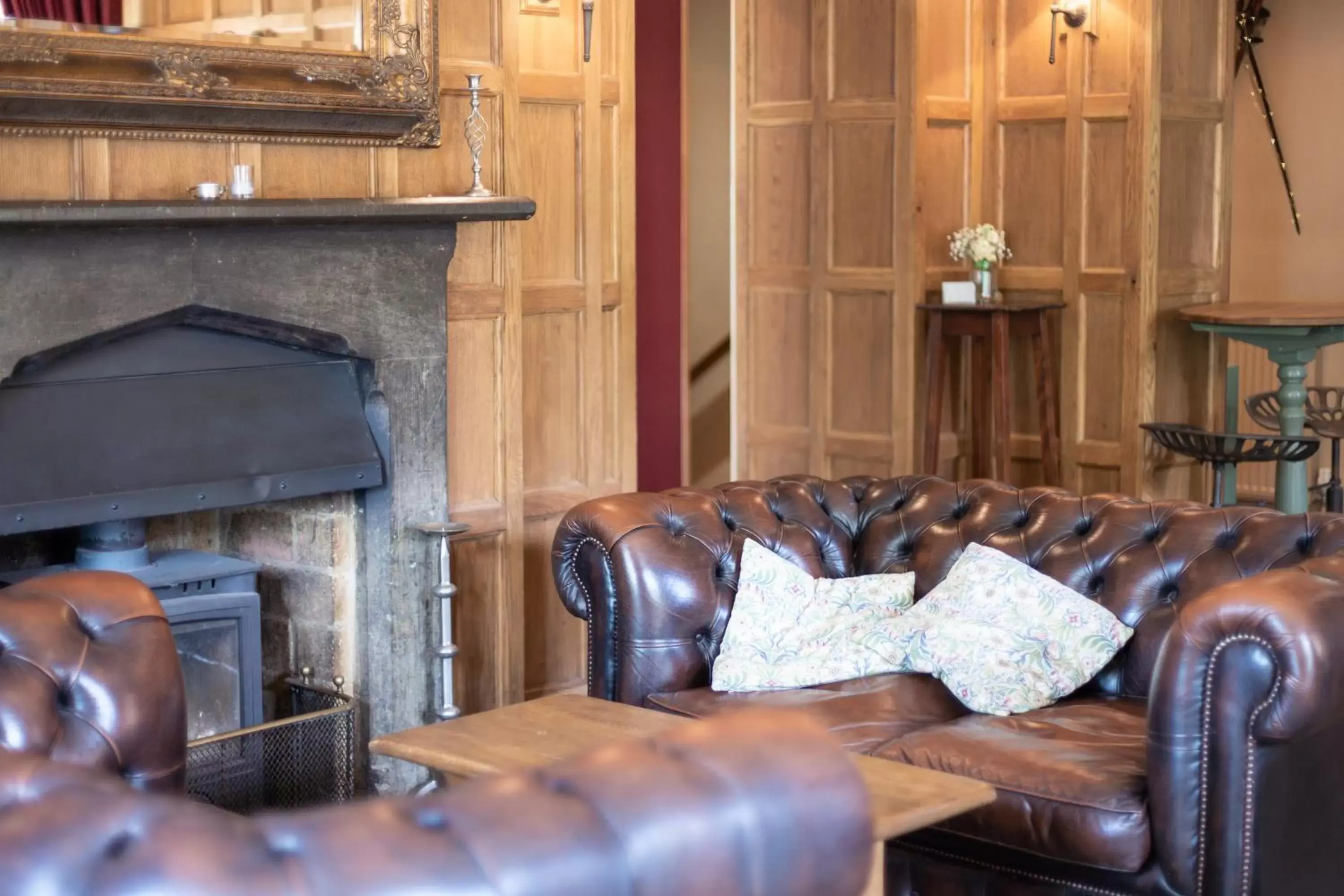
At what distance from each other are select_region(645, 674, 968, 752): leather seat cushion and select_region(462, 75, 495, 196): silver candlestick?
57.8 inches

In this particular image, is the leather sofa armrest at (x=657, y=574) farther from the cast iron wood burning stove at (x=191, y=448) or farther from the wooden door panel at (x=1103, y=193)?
the wooden door panel at (x=1103, y=193)

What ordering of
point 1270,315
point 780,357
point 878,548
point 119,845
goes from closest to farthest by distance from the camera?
point 119,845 < point 878,548 < point 1270,315 < point 780,357

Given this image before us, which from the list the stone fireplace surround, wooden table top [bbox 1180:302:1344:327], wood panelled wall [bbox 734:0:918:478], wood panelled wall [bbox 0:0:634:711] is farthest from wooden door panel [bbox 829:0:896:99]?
the stone fireplace surround

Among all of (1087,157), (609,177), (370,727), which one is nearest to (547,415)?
(609,177)

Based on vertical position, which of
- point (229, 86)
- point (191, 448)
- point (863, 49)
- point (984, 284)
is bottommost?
point (191, 448)

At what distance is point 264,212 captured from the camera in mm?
3869

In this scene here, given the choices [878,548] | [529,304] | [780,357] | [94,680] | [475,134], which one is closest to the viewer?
[94,680]

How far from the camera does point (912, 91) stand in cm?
627

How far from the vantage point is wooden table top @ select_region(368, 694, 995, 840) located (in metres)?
2.70

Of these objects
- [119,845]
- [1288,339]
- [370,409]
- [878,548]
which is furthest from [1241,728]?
[1288,339]

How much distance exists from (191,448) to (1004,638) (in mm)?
1887

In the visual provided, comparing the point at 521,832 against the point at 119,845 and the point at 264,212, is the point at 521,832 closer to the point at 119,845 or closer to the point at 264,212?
the point at 119,845

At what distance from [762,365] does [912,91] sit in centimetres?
125

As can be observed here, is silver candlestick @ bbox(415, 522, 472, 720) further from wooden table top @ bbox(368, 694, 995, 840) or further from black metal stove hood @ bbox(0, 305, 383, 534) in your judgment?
wooden table top @ bbox(368, 694, 995, 840)
